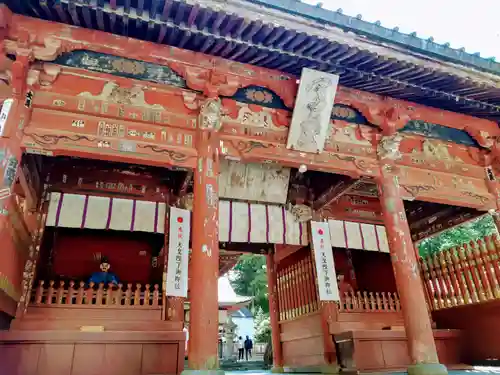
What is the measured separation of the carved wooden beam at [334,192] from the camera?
7.71m

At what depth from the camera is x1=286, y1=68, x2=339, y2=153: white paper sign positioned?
6133 millimetres

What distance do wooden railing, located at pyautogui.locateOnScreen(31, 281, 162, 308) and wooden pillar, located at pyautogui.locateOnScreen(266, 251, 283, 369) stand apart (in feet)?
11.6

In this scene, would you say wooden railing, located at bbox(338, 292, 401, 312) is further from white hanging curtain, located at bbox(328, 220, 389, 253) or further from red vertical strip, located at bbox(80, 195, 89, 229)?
red vertical strip, located at bbox(80, 195, 89, 229)

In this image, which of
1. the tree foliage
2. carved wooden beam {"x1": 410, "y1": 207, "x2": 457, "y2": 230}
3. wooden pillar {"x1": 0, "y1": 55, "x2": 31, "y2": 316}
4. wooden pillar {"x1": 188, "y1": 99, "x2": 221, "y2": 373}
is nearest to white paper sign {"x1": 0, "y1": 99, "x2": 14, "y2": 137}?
wooden pillar {"x1": 0, "y1": 55, "x2": 31, "y2": 316}

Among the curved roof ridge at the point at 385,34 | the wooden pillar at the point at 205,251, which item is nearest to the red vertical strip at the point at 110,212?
the wooden pillar at the point at 205,251

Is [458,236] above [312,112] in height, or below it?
above

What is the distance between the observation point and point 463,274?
814 cm

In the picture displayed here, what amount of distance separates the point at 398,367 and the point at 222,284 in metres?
16.1

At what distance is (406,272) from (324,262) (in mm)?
2338

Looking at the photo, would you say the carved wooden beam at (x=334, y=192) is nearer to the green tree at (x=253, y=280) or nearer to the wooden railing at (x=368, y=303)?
the wooden railing at (x=368, y=303)

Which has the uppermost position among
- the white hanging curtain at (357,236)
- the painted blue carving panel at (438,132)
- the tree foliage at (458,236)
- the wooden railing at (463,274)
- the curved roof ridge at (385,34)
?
the tree foliage at (458,236)

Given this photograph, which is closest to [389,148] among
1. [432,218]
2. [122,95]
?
[432,218]

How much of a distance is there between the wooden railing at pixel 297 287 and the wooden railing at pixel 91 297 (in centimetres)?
327

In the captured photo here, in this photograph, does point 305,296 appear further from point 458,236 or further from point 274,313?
point 458,236
